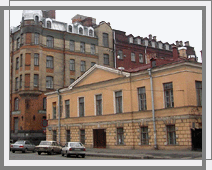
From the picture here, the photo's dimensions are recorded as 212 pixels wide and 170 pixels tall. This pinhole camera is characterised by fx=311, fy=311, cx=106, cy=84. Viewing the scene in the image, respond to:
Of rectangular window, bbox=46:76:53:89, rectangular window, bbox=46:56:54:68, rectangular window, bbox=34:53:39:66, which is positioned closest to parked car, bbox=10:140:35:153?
rectangular window, bbox=46:76:53:89

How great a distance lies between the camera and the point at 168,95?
27500 millimetres

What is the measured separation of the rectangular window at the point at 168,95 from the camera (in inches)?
1071

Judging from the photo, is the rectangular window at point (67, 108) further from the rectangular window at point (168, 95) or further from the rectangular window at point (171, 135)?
the rectangular window at point (171, 135)

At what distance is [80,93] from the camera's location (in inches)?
1425

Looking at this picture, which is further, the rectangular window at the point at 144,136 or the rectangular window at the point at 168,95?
the rectangular window at the point at 144,136

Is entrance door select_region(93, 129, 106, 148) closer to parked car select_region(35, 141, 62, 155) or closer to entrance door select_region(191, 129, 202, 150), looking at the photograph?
parked car select_region(35, 141, 62, 155)

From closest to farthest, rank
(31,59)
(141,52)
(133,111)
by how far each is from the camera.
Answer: (133,111) < (31,59) < (141,52)

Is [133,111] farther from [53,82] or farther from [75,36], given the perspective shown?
[75,36]

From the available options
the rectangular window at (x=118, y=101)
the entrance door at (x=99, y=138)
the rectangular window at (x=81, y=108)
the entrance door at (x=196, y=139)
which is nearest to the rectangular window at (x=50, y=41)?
the rectangular window at (x=81, y=108)

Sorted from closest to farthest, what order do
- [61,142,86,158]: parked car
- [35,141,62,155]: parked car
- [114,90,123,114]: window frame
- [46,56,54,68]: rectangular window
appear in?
[61,142,86,158]: parked car
[35,141,62,155]: parked car
[114,90,123,114]: window frame
[46,56,54,68]: rectangular window

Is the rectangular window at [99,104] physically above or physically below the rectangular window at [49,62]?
below

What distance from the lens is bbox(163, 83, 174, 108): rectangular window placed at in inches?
1071
